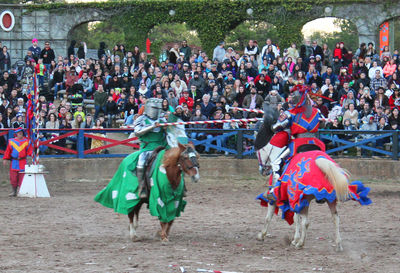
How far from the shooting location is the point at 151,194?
10539 millimetres

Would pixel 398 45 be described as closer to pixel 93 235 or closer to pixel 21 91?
pixel 21 91

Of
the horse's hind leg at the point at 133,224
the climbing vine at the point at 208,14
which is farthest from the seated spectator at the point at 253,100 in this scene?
the climbing vine at the point at 208,14

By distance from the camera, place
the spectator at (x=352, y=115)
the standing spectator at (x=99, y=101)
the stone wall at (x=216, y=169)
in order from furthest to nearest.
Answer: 1. the standing spectator at (x=99, y=101)
2. the spectator at (x=352, y=115)
3. the stone wall at (x=216, y=169)

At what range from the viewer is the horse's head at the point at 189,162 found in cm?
1030

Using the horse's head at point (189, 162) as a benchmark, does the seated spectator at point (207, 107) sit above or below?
above

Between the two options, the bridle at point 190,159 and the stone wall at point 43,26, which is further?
the stone wall at point 43,26

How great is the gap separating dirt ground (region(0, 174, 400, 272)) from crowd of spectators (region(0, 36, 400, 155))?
4393 mm

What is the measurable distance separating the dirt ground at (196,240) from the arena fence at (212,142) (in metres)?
2.97

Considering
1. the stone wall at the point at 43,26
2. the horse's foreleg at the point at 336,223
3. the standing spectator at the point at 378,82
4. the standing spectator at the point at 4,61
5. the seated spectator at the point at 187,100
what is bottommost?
the horse's foreleg at the point at 336,223

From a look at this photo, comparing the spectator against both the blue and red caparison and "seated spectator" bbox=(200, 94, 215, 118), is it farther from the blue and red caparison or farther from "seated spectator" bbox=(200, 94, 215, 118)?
the blue and red caparison

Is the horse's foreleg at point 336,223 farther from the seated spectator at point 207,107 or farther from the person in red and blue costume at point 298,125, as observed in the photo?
the seated spectator at point 207,107

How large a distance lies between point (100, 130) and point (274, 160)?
926 centimetres

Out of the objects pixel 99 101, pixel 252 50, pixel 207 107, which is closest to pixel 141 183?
pixel 207 107

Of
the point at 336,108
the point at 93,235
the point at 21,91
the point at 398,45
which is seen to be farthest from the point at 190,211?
the point at 398,45
